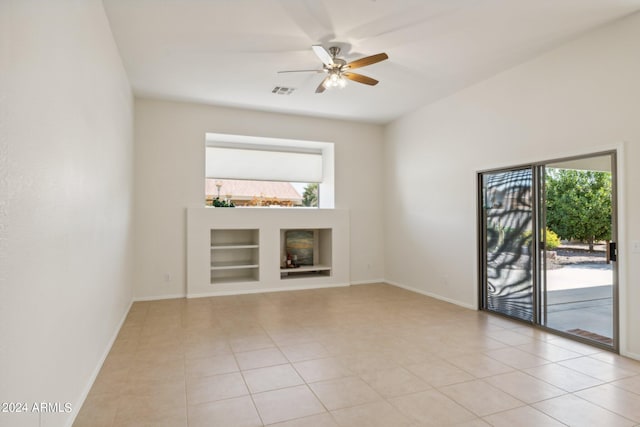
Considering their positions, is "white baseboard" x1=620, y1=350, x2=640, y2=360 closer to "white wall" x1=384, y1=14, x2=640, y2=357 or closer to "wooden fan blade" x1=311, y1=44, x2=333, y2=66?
"white wall" x1=384, y1=14, x2=640, y2=357

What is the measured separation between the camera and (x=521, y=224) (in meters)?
4.54

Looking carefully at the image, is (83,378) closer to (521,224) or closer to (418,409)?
(418,409)

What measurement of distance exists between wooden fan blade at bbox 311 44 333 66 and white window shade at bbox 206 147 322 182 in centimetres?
323

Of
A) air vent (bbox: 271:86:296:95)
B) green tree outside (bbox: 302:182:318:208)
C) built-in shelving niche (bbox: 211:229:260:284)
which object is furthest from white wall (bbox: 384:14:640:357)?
built-in shelving niche (bbox: 211:229:260:284)

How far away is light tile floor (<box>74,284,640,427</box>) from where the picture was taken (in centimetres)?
240

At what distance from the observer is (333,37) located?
3.76 meters

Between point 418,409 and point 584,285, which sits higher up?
point 584,285

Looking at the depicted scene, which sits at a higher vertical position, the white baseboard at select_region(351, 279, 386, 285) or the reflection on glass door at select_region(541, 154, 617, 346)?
the reflection on glass door at select_region(541, 154, 617, 346)

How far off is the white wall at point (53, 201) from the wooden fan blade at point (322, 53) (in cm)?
185

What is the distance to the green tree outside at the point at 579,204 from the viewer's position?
3660 millimetres

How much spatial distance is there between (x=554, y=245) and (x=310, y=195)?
175 inches

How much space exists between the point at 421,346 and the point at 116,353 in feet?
9.59

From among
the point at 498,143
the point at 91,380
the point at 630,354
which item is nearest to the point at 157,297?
the point at 91,380

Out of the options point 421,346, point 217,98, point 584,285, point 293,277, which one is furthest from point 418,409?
point 217,98
